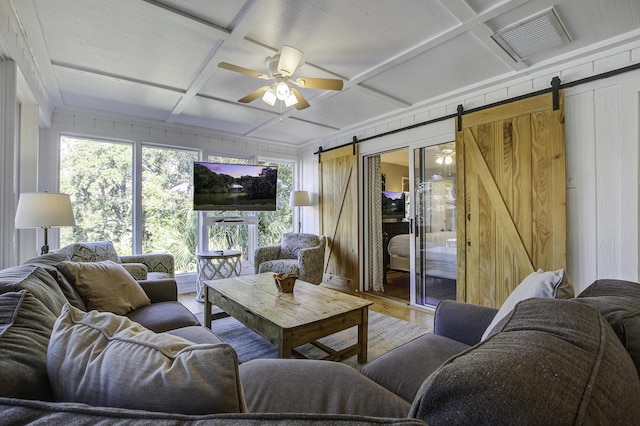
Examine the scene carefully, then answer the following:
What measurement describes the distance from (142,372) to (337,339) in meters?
2.42

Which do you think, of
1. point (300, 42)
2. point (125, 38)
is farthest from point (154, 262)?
point (300, 42)

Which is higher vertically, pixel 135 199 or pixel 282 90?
pixel 282 90

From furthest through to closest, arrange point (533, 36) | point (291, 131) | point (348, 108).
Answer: point (291, 131) < point (348, 108) < point (533, 36)

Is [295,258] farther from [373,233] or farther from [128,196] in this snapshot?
[128,196]

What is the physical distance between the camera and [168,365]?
0.64 meters

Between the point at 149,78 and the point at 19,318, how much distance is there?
2.84 m

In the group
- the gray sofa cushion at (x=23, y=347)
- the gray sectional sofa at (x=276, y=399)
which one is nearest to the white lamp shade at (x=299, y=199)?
the gray sectional sofa at (x=276, y=399)

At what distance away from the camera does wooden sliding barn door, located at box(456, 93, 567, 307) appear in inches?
104

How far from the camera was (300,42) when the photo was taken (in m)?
2.31

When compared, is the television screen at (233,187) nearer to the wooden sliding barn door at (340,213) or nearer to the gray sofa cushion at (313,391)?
the wooden sliding barn door at (340,213)

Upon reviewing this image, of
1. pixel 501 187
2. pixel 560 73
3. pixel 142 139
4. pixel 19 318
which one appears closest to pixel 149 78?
pixel 142 139

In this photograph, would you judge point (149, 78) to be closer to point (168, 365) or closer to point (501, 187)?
point (168, 365)

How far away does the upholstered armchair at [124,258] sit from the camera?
2910 millimetres

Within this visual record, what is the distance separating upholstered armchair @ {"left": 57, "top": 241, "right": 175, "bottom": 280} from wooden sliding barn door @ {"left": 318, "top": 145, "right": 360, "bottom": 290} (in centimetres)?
254
